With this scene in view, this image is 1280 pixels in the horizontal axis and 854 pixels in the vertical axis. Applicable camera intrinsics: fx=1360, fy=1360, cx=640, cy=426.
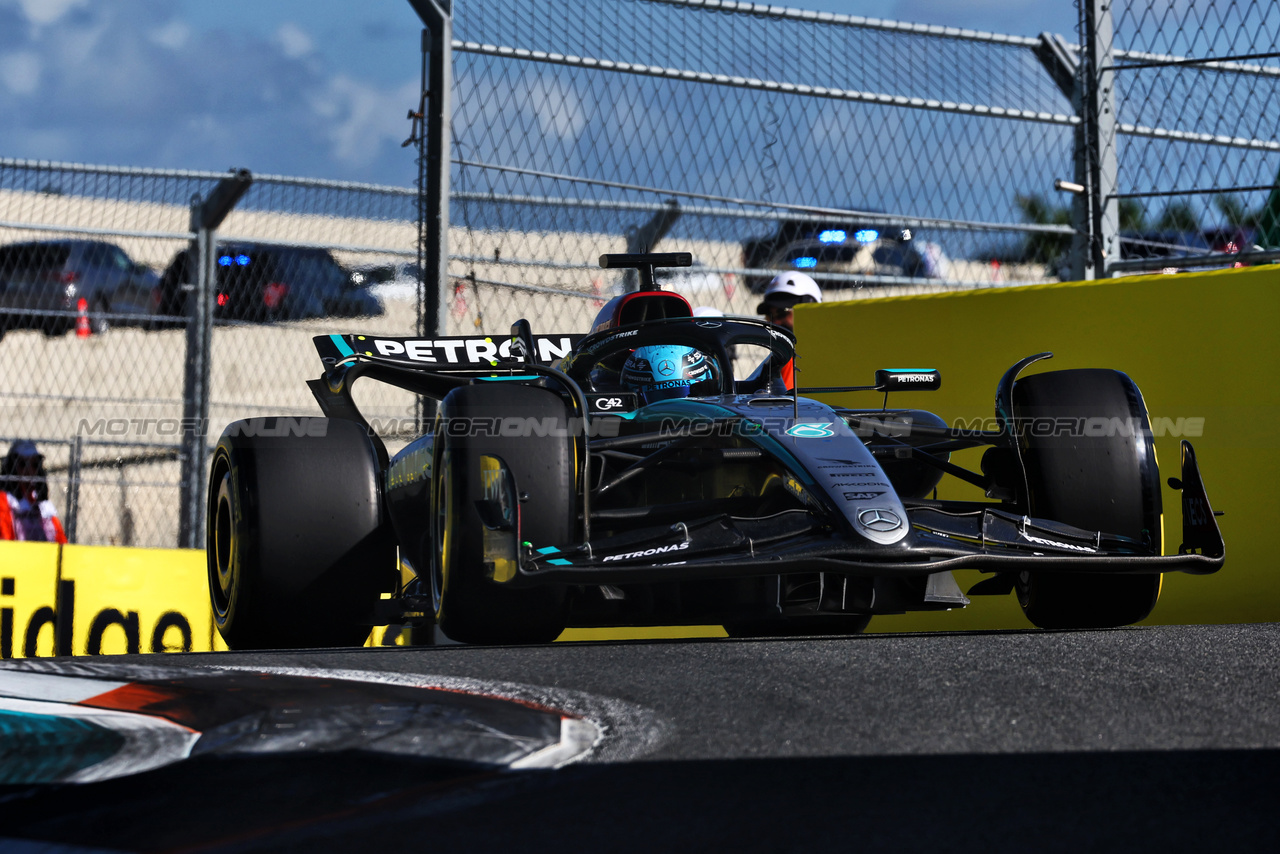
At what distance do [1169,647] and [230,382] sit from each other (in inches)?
280

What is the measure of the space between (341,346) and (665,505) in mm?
1606

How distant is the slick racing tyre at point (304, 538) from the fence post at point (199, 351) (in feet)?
8.96

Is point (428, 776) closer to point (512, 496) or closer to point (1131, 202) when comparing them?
point (512, 496)

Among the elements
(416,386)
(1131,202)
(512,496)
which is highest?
(1131,202)

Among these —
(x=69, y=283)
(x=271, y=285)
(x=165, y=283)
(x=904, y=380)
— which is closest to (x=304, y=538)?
(x=904, y=380)

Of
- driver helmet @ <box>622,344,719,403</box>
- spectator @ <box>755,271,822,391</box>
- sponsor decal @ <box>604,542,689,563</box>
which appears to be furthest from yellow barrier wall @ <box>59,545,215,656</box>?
sponsor decal @ <box>604,542,689,563</box>

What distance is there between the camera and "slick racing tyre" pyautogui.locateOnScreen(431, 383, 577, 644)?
3588 mm

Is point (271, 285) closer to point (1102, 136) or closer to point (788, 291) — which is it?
point (788, 291)

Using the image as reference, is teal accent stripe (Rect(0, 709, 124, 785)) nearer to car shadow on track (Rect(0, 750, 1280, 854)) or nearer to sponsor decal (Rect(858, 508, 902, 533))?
car shadow on track (Rect(0, 750, 1280, 854))

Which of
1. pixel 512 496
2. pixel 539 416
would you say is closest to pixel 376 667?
pixel 512 496

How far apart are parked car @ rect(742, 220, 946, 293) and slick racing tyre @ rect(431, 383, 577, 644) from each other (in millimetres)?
3159

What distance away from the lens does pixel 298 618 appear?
14.0 ft

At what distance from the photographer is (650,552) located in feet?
11.7

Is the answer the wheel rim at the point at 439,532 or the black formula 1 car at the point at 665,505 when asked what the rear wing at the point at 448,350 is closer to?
the black formula 1 car at the point at 665,505
